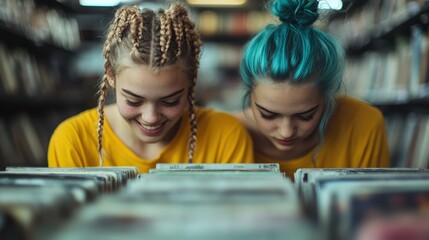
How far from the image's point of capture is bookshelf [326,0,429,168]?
277cm

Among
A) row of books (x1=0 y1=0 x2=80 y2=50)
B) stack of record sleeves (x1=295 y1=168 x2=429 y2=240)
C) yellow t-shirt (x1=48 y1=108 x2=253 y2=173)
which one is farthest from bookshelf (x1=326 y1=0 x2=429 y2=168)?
row of books (x1=0 y1=0 x2=80 y2=50)

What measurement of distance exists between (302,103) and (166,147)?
47cm

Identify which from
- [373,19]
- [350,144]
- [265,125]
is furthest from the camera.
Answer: [373,19]

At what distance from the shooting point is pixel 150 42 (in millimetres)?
1669

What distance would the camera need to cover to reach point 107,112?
1935 mm

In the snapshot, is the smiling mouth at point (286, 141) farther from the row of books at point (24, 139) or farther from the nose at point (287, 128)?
the row of books at point (24, 139)

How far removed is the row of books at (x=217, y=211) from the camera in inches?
24.0

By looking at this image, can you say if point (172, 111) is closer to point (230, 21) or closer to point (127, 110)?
point (127, 110)

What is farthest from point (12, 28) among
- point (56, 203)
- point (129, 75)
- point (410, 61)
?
point (56, 203)

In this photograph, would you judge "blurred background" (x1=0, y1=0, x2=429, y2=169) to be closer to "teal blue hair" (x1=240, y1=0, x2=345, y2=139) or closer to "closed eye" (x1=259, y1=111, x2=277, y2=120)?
"teal blue hair" (x1=240, y1=0, x2=345, y2=139)

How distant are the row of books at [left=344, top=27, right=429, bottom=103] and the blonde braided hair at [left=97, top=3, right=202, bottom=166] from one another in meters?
1.15

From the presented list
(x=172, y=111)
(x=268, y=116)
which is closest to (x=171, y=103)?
(x=172, y=111)

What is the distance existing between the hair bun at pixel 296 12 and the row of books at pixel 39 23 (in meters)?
1.84

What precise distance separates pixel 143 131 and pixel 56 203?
951 millimetres
